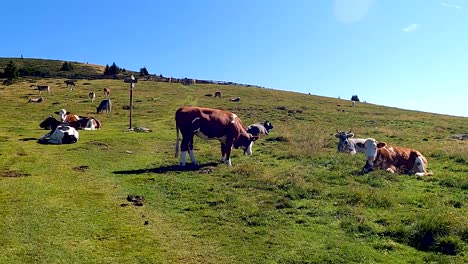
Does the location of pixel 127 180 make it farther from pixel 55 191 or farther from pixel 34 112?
pixel 34 112

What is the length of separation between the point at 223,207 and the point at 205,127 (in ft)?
26.7

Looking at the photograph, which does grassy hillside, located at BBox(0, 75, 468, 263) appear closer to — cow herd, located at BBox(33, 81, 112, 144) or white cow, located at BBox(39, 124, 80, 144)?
white cow, located at BBox(39, 124, 80, 144)

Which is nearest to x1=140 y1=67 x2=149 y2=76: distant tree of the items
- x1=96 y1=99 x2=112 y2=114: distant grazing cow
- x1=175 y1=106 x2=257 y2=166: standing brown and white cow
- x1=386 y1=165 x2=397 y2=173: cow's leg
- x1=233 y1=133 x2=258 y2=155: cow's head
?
x1=96 y1=99 x2=112 y2=114: distant grazing cow

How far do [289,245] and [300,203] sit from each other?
3.69m

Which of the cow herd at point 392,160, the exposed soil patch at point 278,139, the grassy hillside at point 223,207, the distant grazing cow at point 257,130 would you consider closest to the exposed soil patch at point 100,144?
the grassy hillside at point 223,207

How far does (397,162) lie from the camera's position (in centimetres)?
2025

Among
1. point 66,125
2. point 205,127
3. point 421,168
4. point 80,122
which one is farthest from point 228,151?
point 80,122

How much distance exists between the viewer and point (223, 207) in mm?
13914

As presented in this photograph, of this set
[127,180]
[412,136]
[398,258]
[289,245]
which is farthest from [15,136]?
[412,136]

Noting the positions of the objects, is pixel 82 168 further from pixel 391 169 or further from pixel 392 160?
pixel 392 160

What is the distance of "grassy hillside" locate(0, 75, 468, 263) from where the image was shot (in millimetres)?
10477

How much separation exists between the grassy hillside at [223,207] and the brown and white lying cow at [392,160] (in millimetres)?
789

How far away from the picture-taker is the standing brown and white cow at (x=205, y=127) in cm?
2127

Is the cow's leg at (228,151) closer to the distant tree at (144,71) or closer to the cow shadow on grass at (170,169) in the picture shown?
the cow shadow on grass at (170,169)
